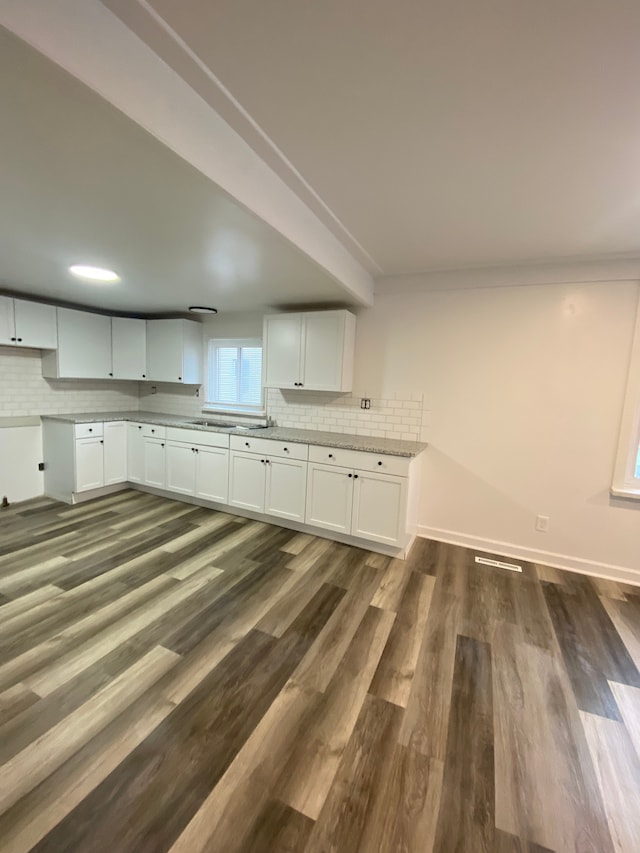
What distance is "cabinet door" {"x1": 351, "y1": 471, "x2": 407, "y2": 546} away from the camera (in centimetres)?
302

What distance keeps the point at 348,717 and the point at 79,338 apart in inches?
182

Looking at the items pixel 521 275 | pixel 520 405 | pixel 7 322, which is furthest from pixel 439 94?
pixel 7 322

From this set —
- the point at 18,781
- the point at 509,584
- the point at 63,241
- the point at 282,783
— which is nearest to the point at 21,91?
the point at 63,241

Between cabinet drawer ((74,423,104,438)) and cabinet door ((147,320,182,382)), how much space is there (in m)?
0.93

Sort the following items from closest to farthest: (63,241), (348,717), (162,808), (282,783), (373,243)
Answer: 1. (162,808)
2. (282,783)
3. (348,717)
4. (63,241)
5. (373,243)

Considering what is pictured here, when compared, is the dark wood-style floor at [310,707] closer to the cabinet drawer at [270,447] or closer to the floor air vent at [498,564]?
the floor air vent at [498,564]

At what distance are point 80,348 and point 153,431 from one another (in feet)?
4.29

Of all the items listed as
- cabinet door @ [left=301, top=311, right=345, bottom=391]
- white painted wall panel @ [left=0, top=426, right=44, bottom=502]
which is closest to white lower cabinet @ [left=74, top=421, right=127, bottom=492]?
white painted wall panel @ [left=0, top=426, right=44, bottom=502]

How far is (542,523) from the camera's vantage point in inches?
123

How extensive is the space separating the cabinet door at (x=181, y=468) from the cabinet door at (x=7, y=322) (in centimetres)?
186

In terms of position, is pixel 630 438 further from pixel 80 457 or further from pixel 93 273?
pixel 80 457

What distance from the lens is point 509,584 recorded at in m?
2.80

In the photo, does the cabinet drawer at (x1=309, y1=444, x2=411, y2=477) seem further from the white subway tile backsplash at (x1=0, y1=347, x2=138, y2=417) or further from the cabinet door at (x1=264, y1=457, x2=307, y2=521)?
the white subway tile backsplash at (x1=0, y1=347, x2=138, y2=417)

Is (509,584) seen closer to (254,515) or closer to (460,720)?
(460,720)
